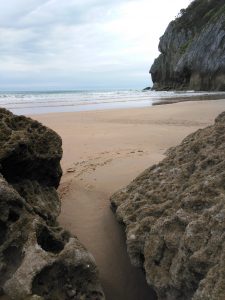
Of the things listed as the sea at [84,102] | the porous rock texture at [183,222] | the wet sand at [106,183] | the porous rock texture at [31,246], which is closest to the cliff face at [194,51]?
the sea at [84,102]

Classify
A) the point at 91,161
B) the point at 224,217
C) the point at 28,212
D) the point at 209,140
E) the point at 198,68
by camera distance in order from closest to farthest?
the point at 224,217 → the point at 28,212 → the point at 209,140 → the point at 91,161 → the point at 198,68

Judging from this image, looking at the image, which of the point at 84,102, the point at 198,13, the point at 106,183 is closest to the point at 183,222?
the point at 106,183

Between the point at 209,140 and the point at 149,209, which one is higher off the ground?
the point at 209,140

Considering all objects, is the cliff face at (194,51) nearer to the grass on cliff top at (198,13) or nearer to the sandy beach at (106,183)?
the grass on cliff top at (198,13)

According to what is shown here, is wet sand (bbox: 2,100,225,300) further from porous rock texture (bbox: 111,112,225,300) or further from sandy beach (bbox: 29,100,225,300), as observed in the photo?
porous rock texture (bbox: 111,112,225,300)

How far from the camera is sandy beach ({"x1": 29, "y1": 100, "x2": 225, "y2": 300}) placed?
3.33 meters

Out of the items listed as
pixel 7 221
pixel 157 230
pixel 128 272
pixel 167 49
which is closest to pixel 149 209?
pixel 157 230

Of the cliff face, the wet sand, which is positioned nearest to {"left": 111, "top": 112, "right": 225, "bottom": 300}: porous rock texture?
the wet sand

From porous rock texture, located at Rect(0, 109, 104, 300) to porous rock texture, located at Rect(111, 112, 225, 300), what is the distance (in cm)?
44

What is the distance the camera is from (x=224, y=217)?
2.42 meters

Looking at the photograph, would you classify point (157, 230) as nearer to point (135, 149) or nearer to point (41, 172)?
point (41, 172)

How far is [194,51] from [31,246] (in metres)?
41.7

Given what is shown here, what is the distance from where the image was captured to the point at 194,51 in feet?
137

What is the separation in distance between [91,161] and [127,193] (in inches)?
82.7
